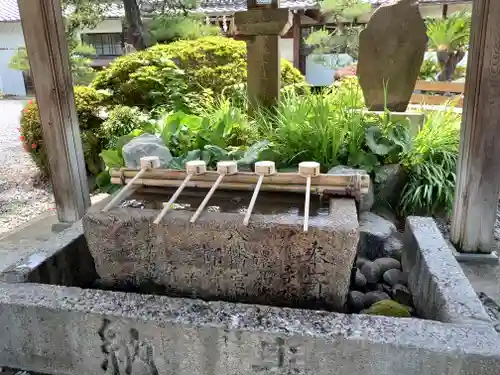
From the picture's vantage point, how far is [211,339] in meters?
1.37

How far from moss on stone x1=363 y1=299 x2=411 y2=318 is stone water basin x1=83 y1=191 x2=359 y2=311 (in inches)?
5.5

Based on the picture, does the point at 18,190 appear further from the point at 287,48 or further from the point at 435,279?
the point at 287,48

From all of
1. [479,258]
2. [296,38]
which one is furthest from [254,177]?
[296,38]

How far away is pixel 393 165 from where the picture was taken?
3568 millimetres

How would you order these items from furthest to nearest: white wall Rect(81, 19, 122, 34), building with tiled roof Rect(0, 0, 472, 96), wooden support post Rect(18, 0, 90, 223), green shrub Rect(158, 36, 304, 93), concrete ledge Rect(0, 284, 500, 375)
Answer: white wall Rect(81, 19, 122, 34) < building with tiled roof Rect(0, 0, 472, 96) < green shrub Rect(158, 36, 304, 93) < wooden support post Rect(18, 0, 90, 223) < concrete ledge Rect(0, 284, 500, 375)

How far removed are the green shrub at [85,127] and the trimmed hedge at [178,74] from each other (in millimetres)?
305

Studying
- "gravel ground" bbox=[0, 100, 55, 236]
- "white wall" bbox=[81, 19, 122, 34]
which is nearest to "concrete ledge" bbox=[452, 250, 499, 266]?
"gravel ground" bbox=[0, 100, 55, 236]

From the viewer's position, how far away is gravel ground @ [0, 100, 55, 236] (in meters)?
4.74

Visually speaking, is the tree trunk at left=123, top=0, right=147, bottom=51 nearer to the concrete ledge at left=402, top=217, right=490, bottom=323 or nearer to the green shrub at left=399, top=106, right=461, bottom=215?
the green shrub at left=399, top=106, right=461, bottom=215

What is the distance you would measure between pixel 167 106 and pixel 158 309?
414 centimetres

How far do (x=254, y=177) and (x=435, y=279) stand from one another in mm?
857

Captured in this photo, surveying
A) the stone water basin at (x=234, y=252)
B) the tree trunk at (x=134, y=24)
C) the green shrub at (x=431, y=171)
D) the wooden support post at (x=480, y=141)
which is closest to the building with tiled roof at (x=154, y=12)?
the tree trunk at (x=134, y=24)

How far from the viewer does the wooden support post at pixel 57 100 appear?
3.03 metres

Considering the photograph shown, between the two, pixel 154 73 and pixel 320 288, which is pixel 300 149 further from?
pixel 154 73
